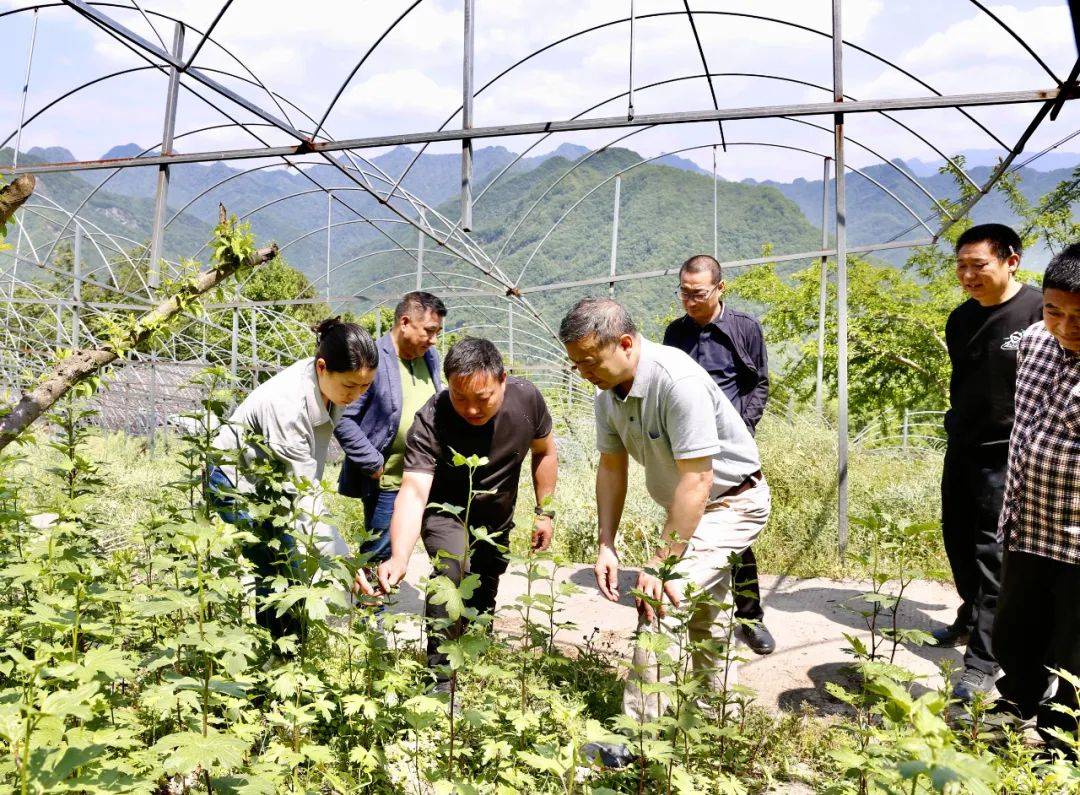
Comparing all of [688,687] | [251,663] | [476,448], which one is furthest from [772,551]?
[251,663]

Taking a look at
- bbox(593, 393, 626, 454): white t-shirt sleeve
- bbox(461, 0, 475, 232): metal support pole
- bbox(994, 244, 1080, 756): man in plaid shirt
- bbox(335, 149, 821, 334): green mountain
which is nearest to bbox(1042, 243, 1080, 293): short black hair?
bbox(994, 244, 1080, 756): man in plaid shirt

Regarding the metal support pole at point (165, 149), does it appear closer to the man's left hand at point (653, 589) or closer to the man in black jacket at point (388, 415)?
the man in black jacket at point (388, 415)

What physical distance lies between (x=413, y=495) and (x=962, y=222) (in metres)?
10.2

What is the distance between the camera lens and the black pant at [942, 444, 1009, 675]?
2998 millimetres

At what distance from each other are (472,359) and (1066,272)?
174cm

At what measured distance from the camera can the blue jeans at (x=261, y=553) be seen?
2334mm

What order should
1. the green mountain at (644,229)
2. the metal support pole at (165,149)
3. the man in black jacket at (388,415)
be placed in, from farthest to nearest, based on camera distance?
the green mountain at (644,229), the metal support pole at (165,149), the man in black jacket at (388,415)

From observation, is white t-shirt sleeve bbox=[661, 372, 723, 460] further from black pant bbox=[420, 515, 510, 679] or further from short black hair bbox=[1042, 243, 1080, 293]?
short black hair bbox=[1042, 243, 1080, 293]

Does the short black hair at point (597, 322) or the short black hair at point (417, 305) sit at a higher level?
the short black hair at point (417, 305)

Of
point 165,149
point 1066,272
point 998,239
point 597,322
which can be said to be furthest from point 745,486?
point 165,149

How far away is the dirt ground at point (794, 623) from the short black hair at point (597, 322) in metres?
1.08

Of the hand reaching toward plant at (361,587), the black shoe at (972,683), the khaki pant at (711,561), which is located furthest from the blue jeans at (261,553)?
the black shoe at (972,683)

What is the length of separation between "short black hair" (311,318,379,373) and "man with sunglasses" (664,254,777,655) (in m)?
1.66

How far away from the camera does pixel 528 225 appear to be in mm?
38219
